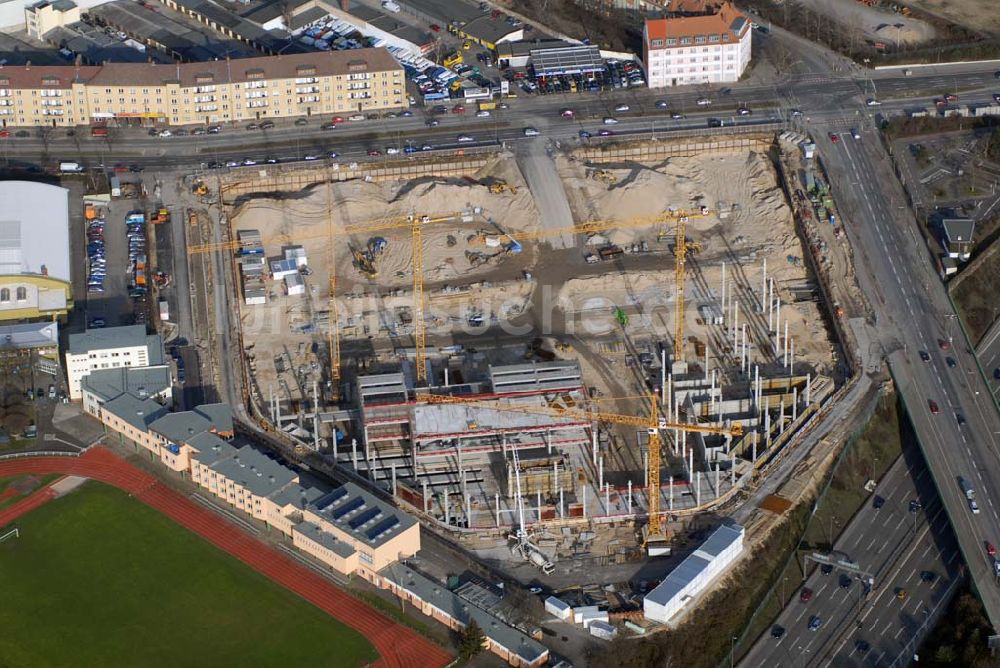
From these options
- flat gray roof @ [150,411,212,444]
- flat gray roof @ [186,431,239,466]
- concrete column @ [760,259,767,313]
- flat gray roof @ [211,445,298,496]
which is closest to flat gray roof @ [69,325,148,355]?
flat gray roof @ [150,411,212,444]

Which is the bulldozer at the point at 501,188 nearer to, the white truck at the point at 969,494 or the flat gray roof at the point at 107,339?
the flat gray roof at the point at 107,339

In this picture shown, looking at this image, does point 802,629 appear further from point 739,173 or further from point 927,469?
point 739,173

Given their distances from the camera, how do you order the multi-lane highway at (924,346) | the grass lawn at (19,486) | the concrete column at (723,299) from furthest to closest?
the concrete column at (723,299) → the multi-lane highway at (924,346) → the grass lawn at (19,486)

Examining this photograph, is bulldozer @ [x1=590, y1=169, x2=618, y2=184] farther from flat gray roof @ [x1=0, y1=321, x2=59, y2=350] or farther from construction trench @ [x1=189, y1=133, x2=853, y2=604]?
flat gray roof @ [x1=0, y1=321, x2=59, y2=350]

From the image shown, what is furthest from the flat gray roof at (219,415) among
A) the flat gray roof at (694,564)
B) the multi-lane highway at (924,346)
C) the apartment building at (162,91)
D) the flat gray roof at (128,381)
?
the multi-lane highway at (924,346)

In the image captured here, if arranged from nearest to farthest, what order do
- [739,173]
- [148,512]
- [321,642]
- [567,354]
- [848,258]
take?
[321,642] < [148,512] < [567,354] < [848,258] < [739,173]

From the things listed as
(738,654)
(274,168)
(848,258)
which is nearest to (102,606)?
(738,654)
